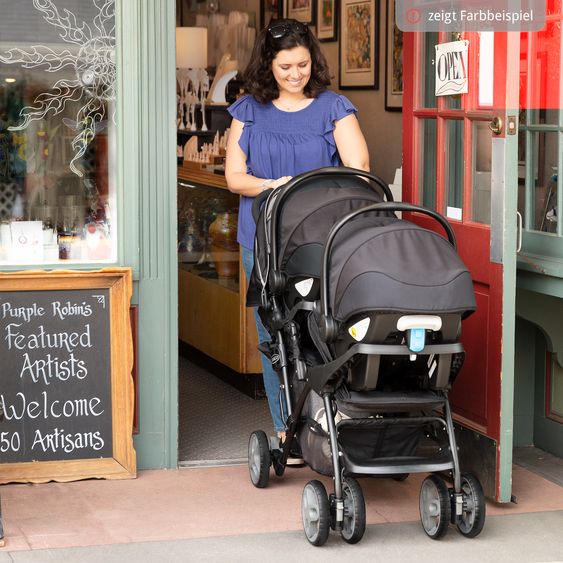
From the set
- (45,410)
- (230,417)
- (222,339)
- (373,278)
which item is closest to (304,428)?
(373,278)

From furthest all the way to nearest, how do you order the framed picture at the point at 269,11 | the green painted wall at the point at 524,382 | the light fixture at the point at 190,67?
the framed picture at the point at 269,11, the light fixture at the point at 190,67, the green painted wall at the point at 524,382

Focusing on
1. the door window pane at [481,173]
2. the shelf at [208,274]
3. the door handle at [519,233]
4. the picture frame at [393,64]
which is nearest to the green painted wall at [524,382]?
the door handle at [519,233]

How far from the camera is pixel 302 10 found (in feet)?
29.0

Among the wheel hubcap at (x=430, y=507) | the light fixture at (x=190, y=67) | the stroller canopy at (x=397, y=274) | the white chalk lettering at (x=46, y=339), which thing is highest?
the light fixture at (x=190, y=67)

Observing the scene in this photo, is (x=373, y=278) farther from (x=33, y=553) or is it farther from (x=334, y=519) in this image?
(x=33, y=553)

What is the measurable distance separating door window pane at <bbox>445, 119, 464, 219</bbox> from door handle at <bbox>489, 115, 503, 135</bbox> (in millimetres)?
346

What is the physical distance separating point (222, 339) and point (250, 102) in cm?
200

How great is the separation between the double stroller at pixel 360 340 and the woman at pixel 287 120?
0.39 m

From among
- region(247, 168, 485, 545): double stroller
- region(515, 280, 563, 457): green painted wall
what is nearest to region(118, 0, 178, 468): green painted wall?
region(247, 168, 485, 545): double stroller

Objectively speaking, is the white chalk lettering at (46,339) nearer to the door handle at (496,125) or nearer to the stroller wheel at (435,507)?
the stroller wheel at (435,507)

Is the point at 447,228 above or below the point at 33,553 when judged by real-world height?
above

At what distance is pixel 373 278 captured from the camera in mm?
3881

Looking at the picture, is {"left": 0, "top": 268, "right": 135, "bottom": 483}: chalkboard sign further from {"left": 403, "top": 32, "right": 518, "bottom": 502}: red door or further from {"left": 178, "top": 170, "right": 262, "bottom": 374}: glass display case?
{"left": 178, "top": 170, "right": 262, "bottom": 374}: glass display case

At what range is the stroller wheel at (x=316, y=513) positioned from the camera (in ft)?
13.4
